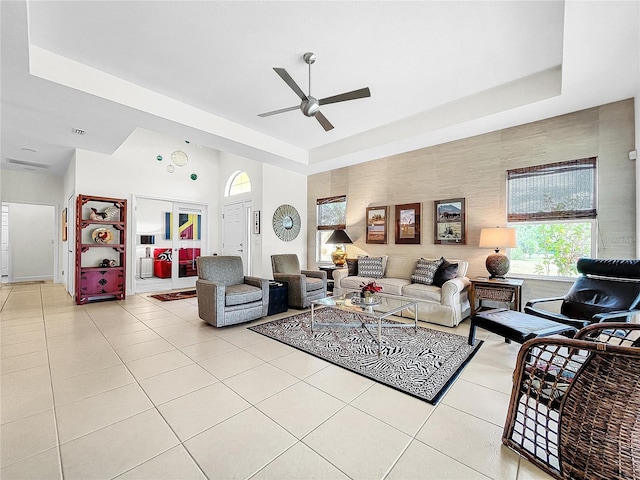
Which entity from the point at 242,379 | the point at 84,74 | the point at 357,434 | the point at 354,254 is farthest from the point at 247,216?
the point at 357,434

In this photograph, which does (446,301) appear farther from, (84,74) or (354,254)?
(84,74)

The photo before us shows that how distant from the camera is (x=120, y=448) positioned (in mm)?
1518

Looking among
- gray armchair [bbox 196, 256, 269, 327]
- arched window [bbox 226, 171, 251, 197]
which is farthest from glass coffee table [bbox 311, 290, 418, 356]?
arched window [bbox 226, 171, 251, 197]

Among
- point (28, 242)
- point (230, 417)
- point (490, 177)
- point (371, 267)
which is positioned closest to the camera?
point (230, 417)

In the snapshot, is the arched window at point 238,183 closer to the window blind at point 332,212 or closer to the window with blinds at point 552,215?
the window blind at point 332,212

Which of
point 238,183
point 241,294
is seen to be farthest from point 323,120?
point 238,183

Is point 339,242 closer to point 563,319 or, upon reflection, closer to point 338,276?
point 338,276

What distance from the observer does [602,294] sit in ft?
9.13

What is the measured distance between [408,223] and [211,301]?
3.54m

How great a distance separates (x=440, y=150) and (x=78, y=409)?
17.5 ft

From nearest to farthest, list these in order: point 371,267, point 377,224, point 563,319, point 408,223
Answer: point 563,319
point 371,267
point 408,223
point 377,224

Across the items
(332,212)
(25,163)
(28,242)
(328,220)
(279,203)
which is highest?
(25,163)

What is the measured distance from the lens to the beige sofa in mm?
3656

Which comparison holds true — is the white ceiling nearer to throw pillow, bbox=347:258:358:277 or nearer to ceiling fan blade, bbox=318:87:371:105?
ceiling fan blade, bbox=318:87:371:105
